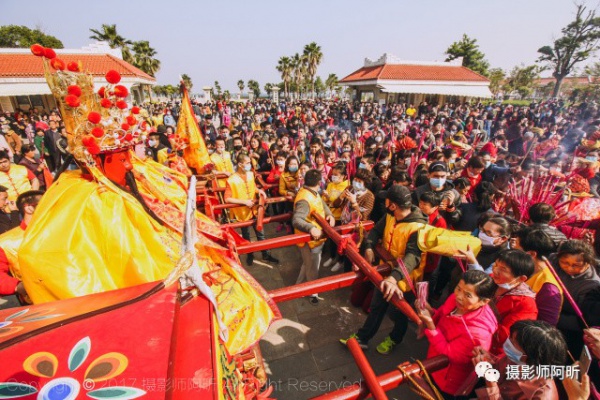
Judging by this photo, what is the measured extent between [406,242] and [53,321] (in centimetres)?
250

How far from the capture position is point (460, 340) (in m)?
1.77

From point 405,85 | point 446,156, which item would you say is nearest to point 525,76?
point 405,85

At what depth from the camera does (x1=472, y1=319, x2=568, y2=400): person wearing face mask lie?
1.36 m

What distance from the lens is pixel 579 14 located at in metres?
34.2

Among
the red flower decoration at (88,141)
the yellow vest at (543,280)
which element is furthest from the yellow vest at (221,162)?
the yellow vest at (543,280)

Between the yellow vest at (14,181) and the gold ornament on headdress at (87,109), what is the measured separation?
3742 mm

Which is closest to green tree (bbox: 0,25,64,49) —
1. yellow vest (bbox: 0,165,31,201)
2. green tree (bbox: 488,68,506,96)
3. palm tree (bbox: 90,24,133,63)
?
palm tree (bbox: 90,24,133,63)

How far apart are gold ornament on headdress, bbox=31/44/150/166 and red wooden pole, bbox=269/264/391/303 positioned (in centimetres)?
172

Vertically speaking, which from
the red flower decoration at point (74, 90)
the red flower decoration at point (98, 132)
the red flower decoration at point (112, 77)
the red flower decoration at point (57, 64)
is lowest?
the red flower decoration at point (98, 132)

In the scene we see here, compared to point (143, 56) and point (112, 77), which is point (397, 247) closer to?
point (112, 77)

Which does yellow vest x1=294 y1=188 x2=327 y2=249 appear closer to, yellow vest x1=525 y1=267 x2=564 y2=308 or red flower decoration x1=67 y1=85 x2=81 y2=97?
yellow vest x1=525 y1=267 x2=564 y2=308

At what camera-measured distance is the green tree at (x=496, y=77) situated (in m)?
46.8

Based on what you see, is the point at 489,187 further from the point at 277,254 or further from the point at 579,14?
the point at 579,14

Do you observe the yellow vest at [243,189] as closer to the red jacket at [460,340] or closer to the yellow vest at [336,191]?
the yellow vest at [336,191]
